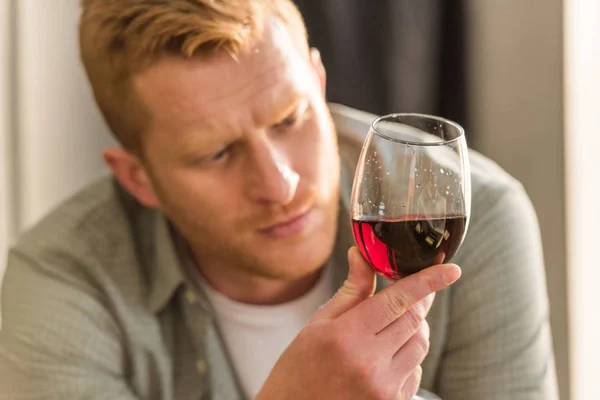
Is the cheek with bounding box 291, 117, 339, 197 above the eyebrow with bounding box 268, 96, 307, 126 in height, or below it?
below

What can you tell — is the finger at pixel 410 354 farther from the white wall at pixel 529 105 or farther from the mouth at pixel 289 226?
the white wall at pixel 529 105

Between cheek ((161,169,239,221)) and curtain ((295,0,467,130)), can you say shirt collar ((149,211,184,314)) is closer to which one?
cheek ((161,169,239,221))

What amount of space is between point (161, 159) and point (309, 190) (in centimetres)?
18

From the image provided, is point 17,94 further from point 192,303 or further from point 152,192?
point 192,303

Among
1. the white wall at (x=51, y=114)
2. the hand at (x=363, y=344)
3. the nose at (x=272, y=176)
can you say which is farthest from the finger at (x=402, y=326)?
the white wall at (x=51, y=114)

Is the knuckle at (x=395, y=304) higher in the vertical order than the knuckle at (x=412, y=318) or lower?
higher

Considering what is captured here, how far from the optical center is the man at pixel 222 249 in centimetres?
73

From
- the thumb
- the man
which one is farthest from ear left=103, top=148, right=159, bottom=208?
the thumb

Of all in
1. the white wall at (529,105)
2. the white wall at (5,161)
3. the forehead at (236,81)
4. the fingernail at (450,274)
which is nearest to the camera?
the fingernail at (450,274)

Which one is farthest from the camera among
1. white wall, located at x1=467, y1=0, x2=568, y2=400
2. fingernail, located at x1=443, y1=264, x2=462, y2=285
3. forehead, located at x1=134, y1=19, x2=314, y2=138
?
white wall, located at x1=467, y1=0, x2=568, y2=400

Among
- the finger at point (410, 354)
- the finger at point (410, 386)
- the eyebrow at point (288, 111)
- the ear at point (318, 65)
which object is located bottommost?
the finger at point (410, 386)

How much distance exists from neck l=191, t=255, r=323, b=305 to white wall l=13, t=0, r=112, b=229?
0.26m

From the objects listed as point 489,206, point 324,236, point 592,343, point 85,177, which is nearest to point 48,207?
point 85,177

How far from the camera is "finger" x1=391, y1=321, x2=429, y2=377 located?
583 millimetres
